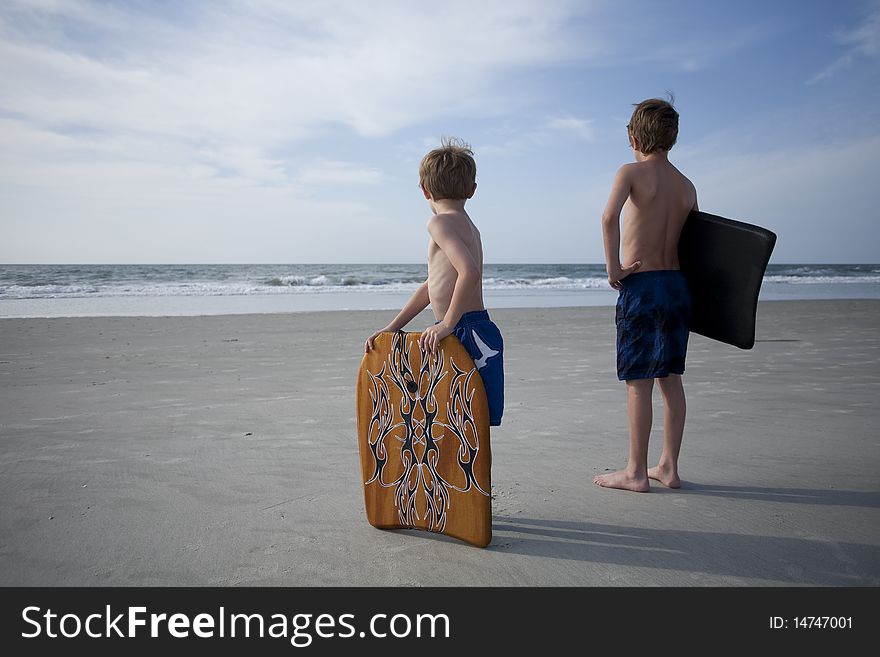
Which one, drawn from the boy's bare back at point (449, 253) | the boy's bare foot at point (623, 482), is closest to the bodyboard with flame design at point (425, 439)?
the boy's bare back at point (449, 253)

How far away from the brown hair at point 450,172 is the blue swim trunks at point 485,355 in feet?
1.60

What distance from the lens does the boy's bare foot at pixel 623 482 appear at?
3.23m

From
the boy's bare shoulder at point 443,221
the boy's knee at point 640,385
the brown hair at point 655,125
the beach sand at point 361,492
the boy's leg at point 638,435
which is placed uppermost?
the brown hair at point 655,125

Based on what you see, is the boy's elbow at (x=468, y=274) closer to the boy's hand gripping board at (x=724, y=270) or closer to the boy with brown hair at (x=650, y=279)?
the boy with brown hair at (x=650, y=279)

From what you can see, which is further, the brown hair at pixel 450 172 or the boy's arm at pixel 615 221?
the boy's arm at pixel 615 221

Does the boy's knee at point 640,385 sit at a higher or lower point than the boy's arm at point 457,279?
lower

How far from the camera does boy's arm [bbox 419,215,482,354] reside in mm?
2559

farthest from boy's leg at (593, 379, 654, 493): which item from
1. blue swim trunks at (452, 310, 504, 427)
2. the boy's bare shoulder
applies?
the boy's bare shoulder

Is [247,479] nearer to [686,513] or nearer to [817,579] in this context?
[686,513]

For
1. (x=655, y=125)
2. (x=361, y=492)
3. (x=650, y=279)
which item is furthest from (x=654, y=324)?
(x=361, y=492)
